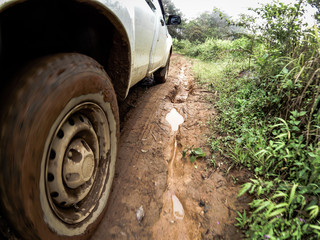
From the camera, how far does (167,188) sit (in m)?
1.74

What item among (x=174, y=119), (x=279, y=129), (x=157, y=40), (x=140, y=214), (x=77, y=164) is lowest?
(x=174, y=119)

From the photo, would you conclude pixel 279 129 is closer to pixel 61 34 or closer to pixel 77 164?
pixel 77 164

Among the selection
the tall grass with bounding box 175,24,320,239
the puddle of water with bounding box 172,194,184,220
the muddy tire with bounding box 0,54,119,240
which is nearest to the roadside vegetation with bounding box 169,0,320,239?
the tall grass with bounding box 175,24,320,239

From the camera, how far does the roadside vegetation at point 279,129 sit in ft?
4.09

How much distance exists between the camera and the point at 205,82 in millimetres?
4156

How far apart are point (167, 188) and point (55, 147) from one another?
1.17 m

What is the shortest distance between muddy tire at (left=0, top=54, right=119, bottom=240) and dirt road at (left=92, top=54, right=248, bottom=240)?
0.34 metres

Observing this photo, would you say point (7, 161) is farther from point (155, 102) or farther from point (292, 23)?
point (292, 23)

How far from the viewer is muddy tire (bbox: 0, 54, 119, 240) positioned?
704 mm

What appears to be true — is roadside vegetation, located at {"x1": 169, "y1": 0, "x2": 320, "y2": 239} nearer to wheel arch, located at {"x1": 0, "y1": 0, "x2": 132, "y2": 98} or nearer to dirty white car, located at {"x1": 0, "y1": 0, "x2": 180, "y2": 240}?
dirty white car, located at {"x1": 0, "y1": 0, "x2": 180, "y2": 240}

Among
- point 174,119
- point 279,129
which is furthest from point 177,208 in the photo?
point 174,119

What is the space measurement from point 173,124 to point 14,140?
7.40ft

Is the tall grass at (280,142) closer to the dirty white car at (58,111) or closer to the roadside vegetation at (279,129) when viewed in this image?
the roadside vegetation at (279,129)

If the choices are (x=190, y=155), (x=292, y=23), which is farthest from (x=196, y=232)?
(x=292, y=23)
